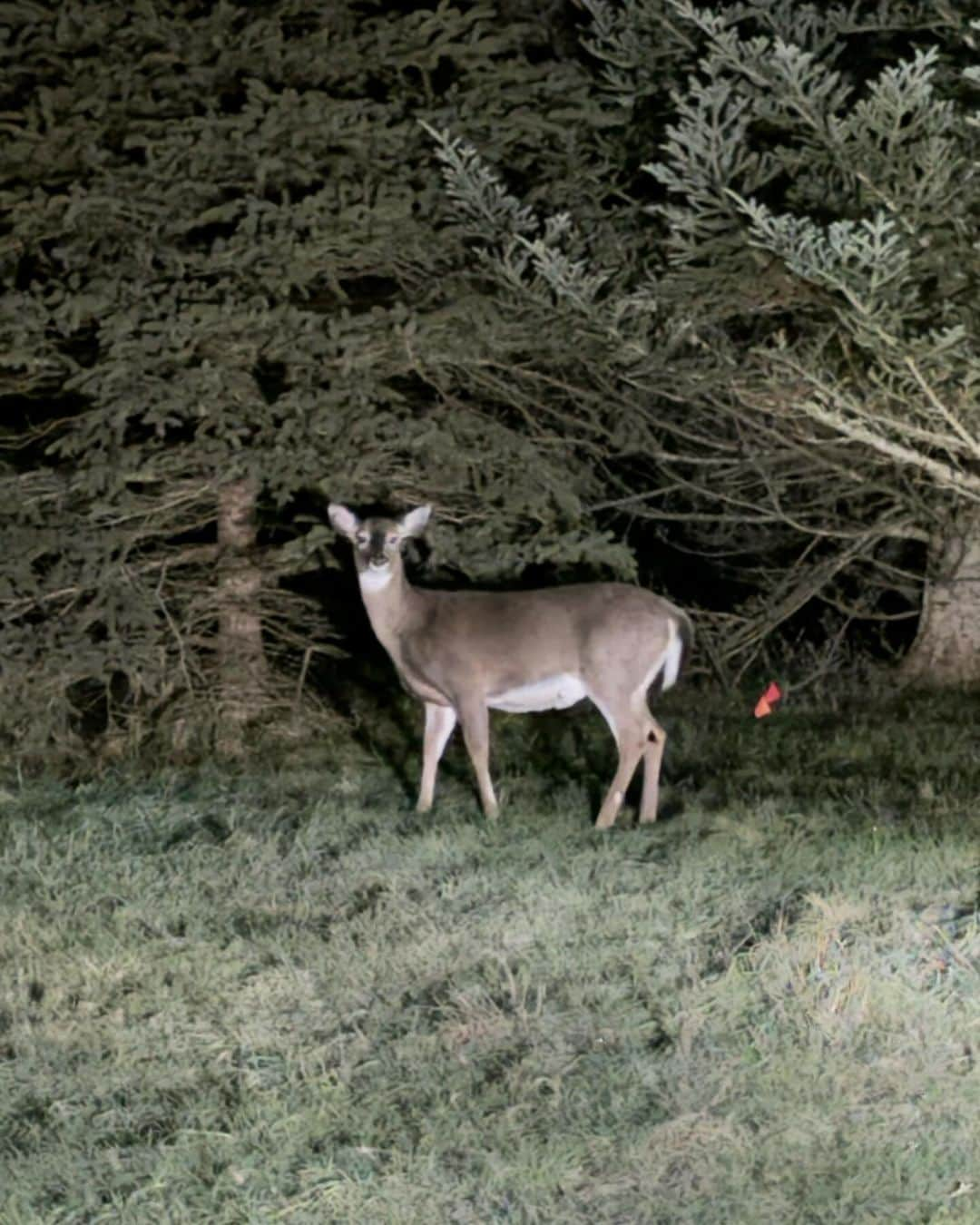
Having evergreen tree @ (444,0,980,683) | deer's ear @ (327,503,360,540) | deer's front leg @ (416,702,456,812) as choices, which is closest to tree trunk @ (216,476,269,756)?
deer's ear @ (327,503,360,540)

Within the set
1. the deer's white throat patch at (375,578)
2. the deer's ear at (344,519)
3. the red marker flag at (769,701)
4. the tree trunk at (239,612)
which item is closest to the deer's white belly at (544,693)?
the deer's white throat patch at (375,578)

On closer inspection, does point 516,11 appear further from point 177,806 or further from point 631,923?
point 631,923

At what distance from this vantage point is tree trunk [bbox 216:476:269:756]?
10898 millimetres

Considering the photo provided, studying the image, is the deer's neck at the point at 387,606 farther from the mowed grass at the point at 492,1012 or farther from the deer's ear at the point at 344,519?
the mowed grass at the point at 492,1012

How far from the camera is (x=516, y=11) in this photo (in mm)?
10031

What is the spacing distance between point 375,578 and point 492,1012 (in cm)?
359

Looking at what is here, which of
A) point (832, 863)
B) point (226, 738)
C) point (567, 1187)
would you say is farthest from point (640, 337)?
point (567, 1187)

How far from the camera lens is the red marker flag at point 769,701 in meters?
11.2

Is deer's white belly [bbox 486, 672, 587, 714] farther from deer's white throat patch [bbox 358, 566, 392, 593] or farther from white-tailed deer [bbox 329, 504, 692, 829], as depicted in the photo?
deer's white throat patch [bbox 358, 566, 392, 593]

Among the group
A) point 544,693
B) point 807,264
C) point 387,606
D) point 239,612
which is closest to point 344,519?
point 387,606

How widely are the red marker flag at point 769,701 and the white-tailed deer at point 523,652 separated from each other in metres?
2.19

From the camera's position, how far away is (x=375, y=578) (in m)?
9.03

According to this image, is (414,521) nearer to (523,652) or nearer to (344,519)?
(344,519)

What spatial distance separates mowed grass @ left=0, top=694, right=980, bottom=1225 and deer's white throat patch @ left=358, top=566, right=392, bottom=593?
1.11 meters
